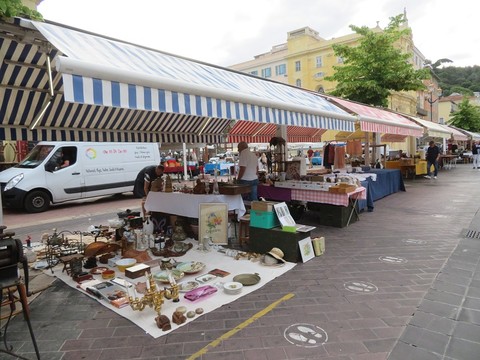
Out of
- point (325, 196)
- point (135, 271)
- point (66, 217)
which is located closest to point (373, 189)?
point (325, 196)

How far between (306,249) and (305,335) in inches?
79.2

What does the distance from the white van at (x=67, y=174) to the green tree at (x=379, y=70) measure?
12.8 metres

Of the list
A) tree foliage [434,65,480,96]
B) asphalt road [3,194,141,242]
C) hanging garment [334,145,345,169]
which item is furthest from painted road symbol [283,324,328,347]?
tree foliage [434,65,480,96]

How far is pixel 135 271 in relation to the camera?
411cm

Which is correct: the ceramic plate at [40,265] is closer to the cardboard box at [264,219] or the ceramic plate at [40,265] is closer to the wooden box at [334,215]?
the cardboard box at [264,219]

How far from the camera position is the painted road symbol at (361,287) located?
141 inches

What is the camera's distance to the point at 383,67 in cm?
1680

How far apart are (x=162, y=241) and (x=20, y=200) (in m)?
6.28

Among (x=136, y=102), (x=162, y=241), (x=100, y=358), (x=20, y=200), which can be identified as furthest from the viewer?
(x=20, y=200)

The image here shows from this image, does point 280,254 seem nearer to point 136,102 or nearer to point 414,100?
point 136,102

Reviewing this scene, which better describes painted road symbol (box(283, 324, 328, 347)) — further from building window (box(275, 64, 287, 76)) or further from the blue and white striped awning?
building window (box(275, 64, 287, 76))

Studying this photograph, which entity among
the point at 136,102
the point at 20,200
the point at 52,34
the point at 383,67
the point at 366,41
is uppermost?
the point at 366,41

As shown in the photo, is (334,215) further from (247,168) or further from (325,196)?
(247,168)

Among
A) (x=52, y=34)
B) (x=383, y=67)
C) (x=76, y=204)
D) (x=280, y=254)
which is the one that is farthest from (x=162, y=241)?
(x=383, y=67)
